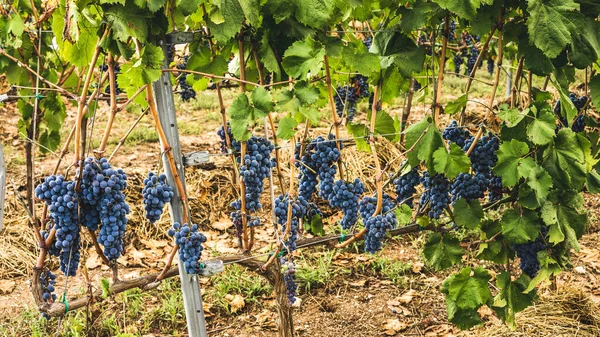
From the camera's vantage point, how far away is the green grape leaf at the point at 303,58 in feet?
7.07

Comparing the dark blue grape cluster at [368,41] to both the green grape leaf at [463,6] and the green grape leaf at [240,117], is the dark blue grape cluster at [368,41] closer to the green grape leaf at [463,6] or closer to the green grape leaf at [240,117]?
the green grape leaf at [463,6]

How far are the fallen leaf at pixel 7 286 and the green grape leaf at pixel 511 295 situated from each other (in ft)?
10.2

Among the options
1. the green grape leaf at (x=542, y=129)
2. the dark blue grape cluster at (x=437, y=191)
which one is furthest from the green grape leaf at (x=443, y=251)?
the green grape leaf at (x=542, y=129)

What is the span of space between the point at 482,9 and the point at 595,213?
336cm

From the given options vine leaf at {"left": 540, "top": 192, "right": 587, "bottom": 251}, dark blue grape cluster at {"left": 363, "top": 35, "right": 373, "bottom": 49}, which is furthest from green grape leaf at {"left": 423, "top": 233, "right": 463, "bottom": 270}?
dark blue grape cluster at {"left": 363, "top": 35, "right": 373, "bottom": 49}

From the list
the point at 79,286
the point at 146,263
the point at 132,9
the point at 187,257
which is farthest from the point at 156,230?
the point at 132,9

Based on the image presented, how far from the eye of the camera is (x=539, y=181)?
7.96ft

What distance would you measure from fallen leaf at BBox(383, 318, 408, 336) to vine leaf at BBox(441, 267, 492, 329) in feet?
3.21

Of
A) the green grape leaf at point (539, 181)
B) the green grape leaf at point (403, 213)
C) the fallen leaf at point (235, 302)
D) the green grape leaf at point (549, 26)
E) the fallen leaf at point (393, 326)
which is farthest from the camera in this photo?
the fallen leaf at point (235, 302)

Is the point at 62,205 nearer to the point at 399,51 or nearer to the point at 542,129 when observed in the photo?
the point at 399,51

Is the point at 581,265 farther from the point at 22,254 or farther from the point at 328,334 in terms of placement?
the point at 22,254

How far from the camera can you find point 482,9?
8.13ft

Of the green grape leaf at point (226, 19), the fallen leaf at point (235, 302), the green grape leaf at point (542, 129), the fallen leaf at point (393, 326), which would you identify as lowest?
the fallen leaf at point (393, 326)

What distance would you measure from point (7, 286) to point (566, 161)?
357 centimetres
